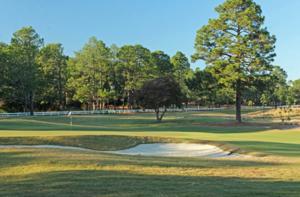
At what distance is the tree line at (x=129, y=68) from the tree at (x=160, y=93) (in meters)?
1.83

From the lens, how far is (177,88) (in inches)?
2462

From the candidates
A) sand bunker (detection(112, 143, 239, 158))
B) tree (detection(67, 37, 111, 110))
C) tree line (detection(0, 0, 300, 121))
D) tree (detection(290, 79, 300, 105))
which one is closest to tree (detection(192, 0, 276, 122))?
tree line (detection(0, 0, 300, 121))

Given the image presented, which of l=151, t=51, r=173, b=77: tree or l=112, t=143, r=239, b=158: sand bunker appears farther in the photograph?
l=151, t=51, r=173, b=77: tree

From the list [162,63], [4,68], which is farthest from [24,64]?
[162,63]

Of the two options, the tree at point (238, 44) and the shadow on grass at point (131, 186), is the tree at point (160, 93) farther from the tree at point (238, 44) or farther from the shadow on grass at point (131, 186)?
the shadow on grass at point (131, 186)

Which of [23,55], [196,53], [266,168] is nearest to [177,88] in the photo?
[196,53]

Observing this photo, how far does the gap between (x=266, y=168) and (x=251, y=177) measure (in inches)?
122

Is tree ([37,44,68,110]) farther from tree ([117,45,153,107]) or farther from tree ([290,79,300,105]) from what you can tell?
tree ([290,79,300,105])

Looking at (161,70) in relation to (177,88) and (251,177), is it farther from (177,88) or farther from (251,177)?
(251,177)

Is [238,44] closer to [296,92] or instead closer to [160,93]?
[160,93]

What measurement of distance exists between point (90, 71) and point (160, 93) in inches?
1489

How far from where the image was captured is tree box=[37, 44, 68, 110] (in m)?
94.6

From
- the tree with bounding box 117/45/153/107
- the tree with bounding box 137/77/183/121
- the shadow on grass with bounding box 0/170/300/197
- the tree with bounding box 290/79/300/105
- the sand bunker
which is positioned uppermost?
the tree with bounding box 117/45/153/107

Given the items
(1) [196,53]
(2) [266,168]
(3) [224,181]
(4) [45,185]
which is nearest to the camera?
(4) [45,185]
